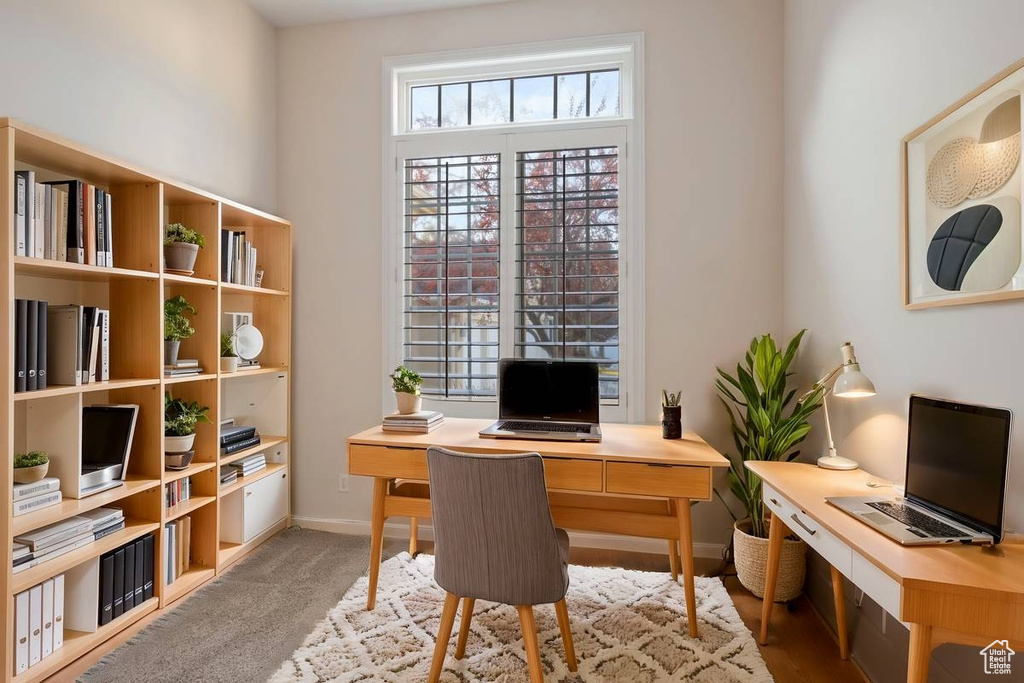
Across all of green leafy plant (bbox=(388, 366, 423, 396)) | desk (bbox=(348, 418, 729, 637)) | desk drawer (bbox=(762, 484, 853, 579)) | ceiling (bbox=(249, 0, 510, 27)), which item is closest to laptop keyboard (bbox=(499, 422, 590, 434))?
desk (bbox=(348, 418, 729, 637))

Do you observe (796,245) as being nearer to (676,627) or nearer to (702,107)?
(702,107)

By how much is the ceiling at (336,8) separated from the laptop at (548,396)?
7.11 ft

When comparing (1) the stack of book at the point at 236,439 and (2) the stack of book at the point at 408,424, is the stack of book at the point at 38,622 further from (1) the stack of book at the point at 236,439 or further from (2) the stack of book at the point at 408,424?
(2) the stack of book at the point at 408,424

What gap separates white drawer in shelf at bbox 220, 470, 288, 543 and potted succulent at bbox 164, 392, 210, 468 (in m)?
0.44

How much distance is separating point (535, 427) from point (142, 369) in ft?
5.72

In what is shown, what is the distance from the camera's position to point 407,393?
2.56 m

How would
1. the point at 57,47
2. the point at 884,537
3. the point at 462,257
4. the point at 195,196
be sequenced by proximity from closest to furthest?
the point at 884,537 → the point at 57,47 → the point at 195,196 → the point at 462,257

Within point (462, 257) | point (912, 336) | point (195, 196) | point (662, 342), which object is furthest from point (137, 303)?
point (912, 336)

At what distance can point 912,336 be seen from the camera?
1.69m

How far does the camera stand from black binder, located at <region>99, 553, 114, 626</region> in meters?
2.01

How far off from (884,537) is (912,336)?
724 mm

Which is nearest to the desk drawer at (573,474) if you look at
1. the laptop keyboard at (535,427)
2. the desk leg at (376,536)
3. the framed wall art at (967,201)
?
the laptop keyboard at (535,427)

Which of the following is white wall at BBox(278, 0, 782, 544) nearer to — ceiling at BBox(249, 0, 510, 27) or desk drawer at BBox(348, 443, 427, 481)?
ceiling at BBox(249, 0, 510, 27)

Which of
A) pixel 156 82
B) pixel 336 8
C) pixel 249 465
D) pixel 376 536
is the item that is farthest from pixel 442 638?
pixel 336 8
